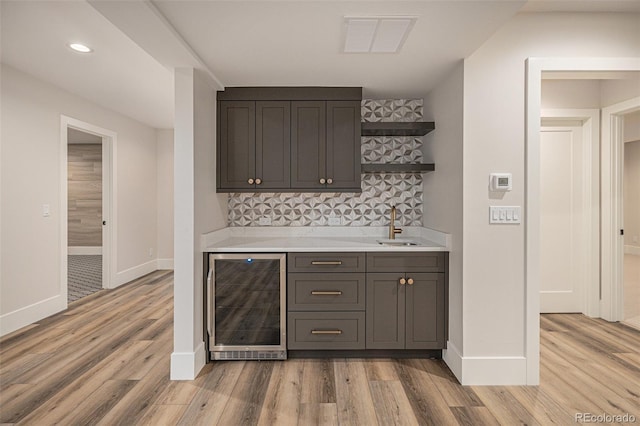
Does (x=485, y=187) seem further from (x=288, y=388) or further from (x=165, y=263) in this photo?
(x=165, y=263)

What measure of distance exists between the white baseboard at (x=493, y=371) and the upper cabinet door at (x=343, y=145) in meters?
1.62

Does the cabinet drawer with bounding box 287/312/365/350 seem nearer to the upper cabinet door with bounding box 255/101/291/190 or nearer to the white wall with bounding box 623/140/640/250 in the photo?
the upper cabinet door with bounding box 255/101/291/190

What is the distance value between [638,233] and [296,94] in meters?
8.53

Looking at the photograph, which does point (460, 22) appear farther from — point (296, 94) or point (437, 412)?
point (437, 412)

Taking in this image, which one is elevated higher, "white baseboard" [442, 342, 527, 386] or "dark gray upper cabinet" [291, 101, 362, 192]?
"dark gray upper cabinet" [291, 101, 362, 192]

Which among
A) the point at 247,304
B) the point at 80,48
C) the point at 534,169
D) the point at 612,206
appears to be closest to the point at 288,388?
the point at 247,304

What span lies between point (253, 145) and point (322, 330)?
5.51ft

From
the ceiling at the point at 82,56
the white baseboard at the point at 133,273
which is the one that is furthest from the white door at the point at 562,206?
the white baseboard at the point at 133,273

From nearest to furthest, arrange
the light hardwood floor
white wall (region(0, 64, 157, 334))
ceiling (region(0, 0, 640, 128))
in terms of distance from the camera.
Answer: ceiling (region(0, 0, 640, 128)) < the light hardwood floor < white wall (region(0, 64, 157, 334))

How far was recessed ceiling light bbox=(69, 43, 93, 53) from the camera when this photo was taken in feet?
9.71

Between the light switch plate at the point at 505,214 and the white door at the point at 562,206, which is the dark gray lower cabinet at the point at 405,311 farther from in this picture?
the white door at the point at 562,206

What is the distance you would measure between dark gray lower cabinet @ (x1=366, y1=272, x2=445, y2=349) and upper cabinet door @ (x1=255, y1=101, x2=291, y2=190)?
1179mm

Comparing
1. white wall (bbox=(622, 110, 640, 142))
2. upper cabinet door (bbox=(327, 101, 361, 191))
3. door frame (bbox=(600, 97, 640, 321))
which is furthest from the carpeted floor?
white wall (bbox=(622, 110, 640, 142))

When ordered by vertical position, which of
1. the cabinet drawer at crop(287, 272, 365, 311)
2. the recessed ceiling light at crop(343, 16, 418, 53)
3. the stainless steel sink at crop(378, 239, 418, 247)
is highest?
the recessed ceiling light at crop(343, 16, 418, 53)
